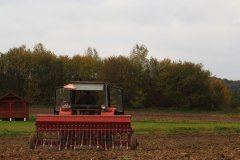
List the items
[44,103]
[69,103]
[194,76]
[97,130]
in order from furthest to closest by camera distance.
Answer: [194,76] → [44,103] → [69,103] → [97,130]

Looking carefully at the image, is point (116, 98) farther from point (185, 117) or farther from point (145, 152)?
point (185, 117)

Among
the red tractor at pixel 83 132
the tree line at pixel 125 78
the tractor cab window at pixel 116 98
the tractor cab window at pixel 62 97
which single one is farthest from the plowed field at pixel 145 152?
the tree line at pixel 125 78

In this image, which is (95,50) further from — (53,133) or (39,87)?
(53,133)

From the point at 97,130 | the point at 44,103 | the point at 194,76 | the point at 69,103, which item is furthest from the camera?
the point at 194,76

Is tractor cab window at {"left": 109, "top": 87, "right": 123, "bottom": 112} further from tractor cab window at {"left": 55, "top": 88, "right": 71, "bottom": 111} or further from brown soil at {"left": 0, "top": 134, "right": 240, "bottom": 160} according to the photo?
Result: brown soil at {"left": 0, "top": 134, "right": 240, "bottom": 160}

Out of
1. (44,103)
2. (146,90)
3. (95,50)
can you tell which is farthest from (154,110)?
(95,50)

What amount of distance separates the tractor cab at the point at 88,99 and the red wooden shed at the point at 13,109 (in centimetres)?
3097

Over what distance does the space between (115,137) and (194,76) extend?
62.2 metres

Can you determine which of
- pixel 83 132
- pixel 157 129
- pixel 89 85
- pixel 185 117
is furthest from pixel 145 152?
pixel 185 117

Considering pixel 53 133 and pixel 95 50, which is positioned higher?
pixel 95 50

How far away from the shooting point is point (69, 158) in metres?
12.2

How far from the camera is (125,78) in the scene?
7581 centimetres

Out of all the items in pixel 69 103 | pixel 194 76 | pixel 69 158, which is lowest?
pixel 69 158

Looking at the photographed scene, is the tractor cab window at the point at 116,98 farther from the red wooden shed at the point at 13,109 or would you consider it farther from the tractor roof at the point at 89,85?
the red wooden shed at the point at 13,109
